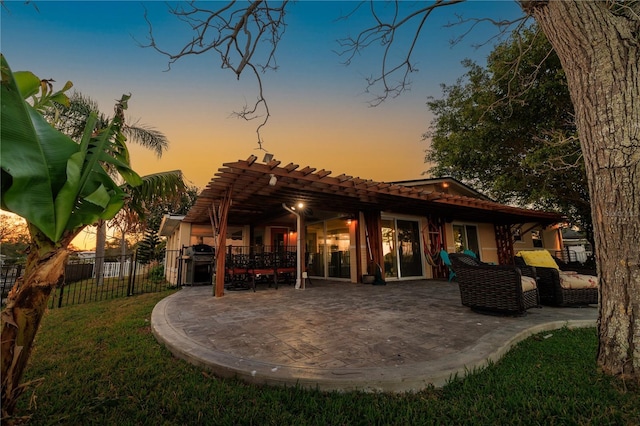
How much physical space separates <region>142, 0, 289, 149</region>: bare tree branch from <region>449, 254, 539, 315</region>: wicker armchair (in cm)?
385

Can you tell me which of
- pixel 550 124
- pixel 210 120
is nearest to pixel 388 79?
pixel 210 120

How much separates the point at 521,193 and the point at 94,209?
46.7ft

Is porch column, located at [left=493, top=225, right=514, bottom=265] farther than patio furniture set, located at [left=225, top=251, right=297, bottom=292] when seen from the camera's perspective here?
Yes

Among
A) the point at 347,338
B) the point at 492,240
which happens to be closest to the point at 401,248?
the point at 492,240

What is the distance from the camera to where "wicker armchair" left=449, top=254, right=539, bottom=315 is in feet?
12.9

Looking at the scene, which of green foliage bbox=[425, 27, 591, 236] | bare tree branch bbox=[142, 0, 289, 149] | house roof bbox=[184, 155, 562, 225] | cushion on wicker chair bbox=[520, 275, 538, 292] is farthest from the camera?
green foliage bbox=[425, 27, 591, 236]

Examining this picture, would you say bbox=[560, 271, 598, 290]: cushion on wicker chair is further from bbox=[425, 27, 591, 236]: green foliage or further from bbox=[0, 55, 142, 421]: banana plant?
bbox=[0, 55, 142, 421]: banana plant

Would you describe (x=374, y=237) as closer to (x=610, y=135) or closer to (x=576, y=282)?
(x=576, y=282)

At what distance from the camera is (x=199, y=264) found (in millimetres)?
9383

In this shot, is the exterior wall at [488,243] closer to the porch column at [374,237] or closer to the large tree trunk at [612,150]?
the porch column at [374,237]

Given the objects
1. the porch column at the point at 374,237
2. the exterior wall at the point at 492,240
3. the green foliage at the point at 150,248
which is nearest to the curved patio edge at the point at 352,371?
the porch column at the point at 374,237

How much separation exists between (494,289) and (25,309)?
5023 mm

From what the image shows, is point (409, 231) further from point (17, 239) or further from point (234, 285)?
point (17, 239)

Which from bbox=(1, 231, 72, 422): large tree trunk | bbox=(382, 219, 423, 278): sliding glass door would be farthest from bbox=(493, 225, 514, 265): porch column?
bbox=(1, 231, 72, 422): large tree trunk
